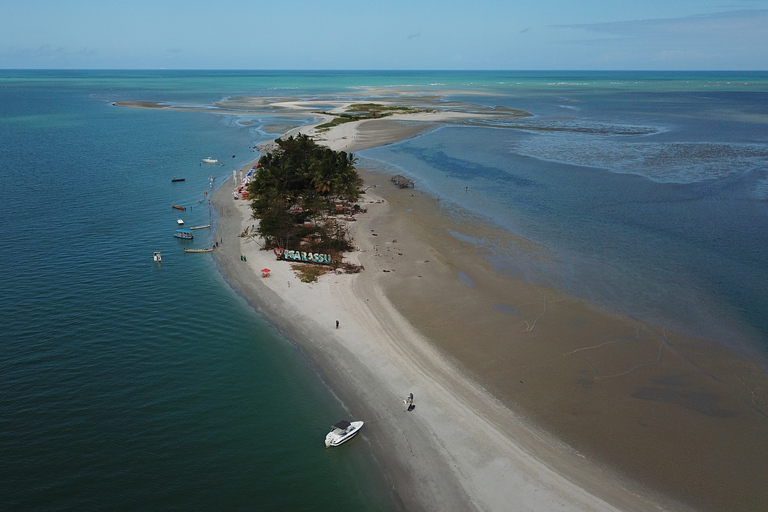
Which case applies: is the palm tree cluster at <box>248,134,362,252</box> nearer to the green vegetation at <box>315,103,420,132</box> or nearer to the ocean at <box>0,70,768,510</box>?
the ocean at <box>0,70,768,510</box>

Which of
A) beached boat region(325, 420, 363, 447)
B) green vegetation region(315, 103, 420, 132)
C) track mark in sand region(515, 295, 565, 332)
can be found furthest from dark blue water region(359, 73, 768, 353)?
green vegetation region(315, 103, 420, 132)

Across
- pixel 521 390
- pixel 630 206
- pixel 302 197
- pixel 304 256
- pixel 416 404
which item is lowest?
pixel 630 206

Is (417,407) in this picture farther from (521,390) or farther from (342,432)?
(521,390)

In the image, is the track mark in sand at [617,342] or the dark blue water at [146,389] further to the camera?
the track mark in sand at [617,342]

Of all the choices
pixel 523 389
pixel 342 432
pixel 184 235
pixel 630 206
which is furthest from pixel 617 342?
pixel 184 235

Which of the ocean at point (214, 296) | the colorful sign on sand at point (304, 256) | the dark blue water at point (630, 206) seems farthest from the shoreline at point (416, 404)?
the dark blue water at point (630, 206)

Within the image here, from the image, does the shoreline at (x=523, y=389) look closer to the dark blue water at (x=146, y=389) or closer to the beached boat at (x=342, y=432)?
the beached boat at (x=342, y=432)
